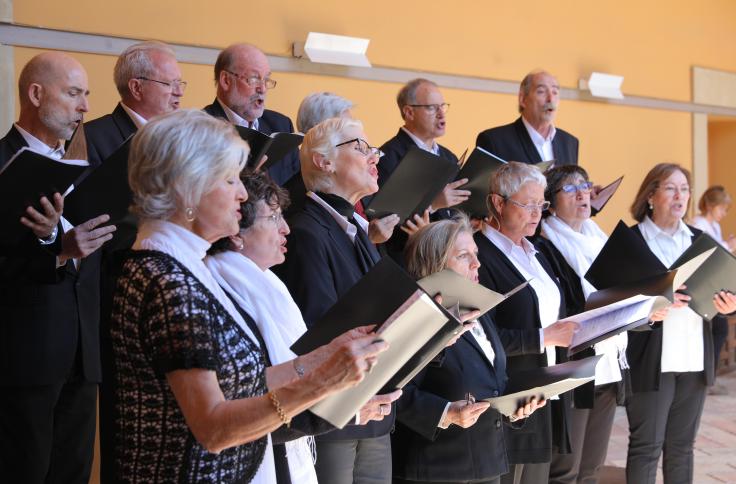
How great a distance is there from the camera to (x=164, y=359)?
65.8 inches

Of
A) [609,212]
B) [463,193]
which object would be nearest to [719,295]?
[463,193]

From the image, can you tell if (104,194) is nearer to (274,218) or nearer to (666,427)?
(274,218)

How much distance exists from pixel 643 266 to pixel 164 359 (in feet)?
8.57

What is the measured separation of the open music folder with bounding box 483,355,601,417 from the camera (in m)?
2.92

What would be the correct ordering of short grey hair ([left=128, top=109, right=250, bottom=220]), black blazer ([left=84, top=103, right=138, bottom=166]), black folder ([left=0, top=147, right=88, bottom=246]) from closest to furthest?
short grey hair ([left=128, top=109, right=250, bottom=220]) < black folder ([left=0, top=147, right=88, bottom=246]) < black blazer ([left=84, top=103, right=138, bottom=166])

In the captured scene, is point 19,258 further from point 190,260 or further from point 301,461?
point 190,260

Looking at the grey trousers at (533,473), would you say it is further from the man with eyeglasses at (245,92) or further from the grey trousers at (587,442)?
the man with eyeglasses at (245,92)

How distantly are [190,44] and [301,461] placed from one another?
3.73 metres

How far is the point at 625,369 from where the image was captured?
164 inches

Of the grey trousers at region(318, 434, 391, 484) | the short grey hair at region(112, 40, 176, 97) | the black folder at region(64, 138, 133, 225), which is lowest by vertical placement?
the grey trousers at region(318, 434, 391, 484)

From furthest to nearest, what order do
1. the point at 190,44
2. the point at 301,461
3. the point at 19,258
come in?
the point at 190,44, the point at 19,258, the point at 301,461

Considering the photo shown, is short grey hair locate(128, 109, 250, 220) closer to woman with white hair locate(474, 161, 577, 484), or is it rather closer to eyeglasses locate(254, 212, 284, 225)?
eyeglasses locate(254, 212, 284, 225)

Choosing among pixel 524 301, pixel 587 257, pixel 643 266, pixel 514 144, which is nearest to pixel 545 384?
pixel 524 301

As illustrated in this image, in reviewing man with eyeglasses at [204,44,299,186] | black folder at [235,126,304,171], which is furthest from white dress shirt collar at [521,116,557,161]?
black folder at [235,126,304,171]
